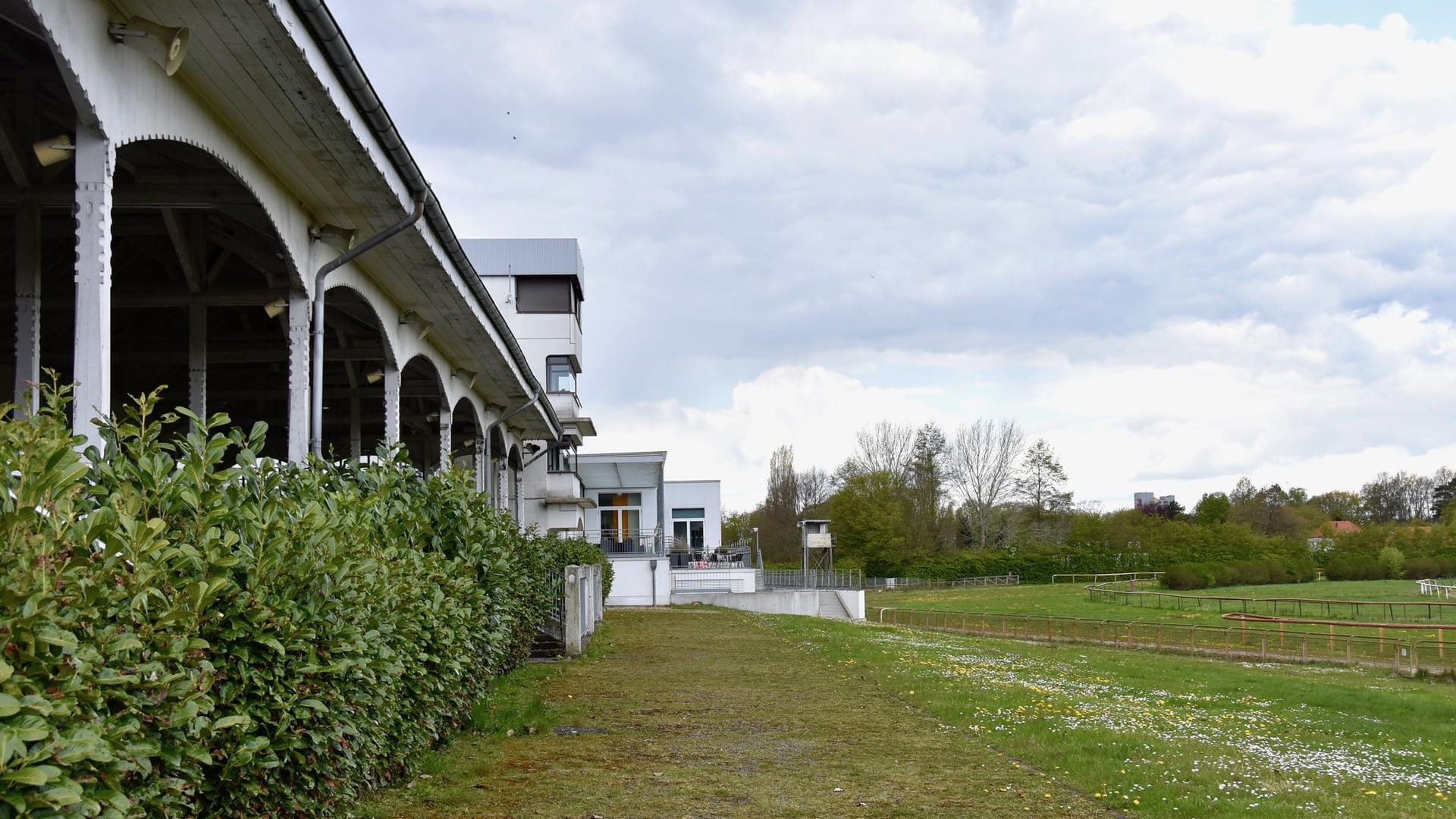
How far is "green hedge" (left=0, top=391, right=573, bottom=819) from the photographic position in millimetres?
3088

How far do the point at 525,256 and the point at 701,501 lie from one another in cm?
2192

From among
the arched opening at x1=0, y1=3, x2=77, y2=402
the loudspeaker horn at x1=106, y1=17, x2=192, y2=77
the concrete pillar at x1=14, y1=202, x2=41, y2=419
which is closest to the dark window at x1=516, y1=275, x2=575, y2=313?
the arched opening at x1=0, y1=3, x2=77, y2=402

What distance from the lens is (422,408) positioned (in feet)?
84.2

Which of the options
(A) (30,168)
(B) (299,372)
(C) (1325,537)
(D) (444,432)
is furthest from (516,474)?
(C) (1325,537)

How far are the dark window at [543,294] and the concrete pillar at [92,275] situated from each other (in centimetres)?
3502

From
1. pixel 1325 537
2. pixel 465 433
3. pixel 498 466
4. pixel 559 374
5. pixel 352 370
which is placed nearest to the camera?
pixel 352 370

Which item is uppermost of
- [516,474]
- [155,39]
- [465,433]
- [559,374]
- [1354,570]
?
[559,374]

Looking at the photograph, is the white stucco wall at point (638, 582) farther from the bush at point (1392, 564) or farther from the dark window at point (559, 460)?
the bush at point (1392, 564)

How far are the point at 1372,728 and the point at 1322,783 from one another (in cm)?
626

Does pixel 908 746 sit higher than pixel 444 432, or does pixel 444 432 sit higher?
pixel 444 432

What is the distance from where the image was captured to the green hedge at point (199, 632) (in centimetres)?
309

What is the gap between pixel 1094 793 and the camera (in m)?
7.92

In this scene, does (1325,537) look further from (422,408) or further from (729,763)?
(729,763)

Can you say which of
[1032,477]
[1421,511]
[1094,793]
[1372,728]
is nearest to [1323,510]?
[1421,511]
